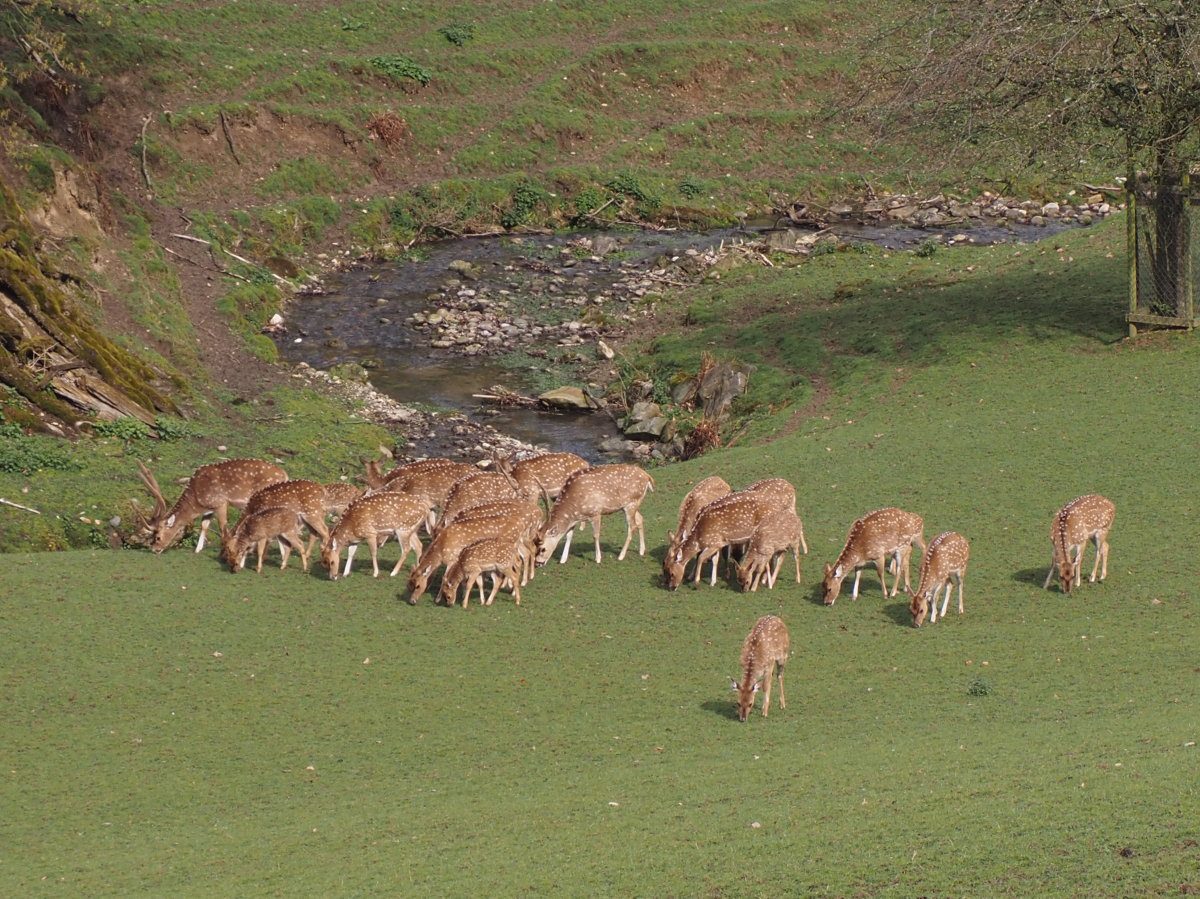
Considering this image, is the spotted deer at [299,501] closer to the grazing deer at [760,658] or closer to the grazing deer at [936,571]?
the grazing deer at [760,658]

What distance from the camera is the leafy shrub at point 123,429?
79.1ft

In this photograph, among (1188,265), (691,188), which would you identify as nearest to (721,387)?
(1188,265)

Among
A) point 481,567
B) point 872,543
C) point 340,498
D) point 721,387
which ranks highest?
point 721,387

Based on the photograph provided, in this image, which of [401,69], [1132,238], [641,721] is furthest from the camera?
[401,69]

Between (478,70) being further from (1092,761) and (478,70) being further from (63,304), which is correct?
(1092,761)

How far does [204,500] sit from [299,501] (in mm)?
1711

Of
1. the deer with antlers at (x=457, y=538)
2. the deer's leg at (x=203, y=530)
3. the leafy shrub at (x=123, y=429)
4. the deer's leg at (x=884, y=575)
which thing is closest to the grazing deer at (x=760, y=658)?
the deer's leg at (x=884, y=575)

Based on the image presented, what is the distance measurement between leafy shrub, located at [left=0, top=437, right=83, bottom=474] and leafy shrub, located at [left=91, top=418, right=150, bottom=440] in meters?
1.07

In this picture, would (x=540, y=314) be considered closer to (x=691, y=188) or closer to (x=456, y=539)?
(x=691, y=188)

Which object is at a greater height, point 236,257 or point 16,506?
point 236,257

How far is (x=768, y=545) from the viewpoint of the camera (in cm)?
1805

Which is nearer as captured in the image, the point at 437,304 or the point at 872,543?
the point at 872,543

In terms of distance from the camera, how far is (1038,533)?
19.9 m

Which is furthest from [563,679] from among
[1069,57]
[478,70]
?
[478,70]
